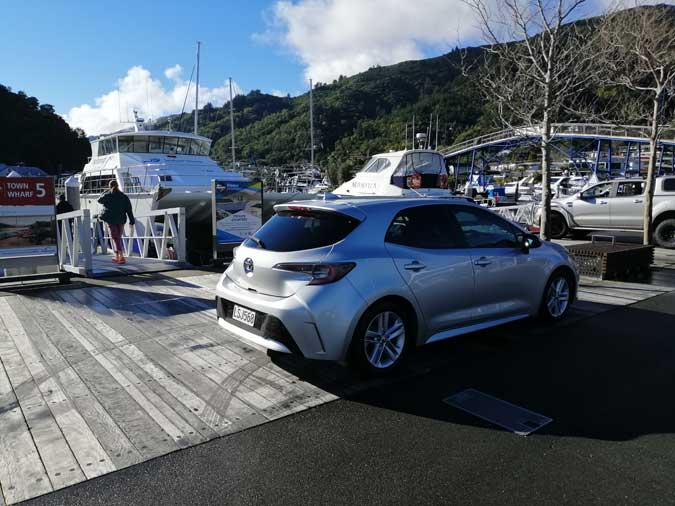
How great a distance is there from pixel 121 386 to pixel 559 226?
13.8 m

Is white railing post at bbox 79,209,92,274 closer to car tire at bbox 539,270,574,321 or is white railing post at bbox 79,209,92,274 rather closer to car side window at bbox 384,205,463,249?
car side window at bbox 384,205,463,249

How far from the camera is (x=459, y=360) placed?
4.75 metres

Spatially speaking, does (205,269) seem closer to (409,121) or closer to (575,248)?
(575,248)

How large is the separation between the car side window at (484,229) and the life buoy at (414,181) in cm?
1017

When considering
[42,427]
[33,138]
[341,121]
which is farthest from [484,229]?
[341,121]

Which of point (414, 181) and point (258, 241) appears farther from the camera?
point (414, 181)

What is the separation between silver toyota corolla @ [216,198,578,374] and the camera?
390cm

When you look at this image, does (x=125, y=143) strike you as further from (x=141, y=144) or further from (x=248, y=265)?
(x=248, y=265)

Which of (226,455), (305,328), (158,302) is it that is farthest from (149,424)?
(158,302)

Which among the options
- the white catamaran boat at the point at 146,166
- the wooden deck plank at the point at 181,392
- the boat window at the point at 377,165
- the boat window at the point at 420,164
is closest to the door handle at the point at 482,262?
the wooden deck plank at the point at 181,392

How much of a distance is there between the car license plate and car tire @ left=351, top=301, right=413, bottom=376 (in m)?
0.86

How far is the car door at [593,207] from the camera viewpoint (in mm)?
13859

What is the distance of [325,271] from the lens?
3.91 metres

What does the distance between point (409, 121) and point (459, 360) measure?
9918 centimetres
